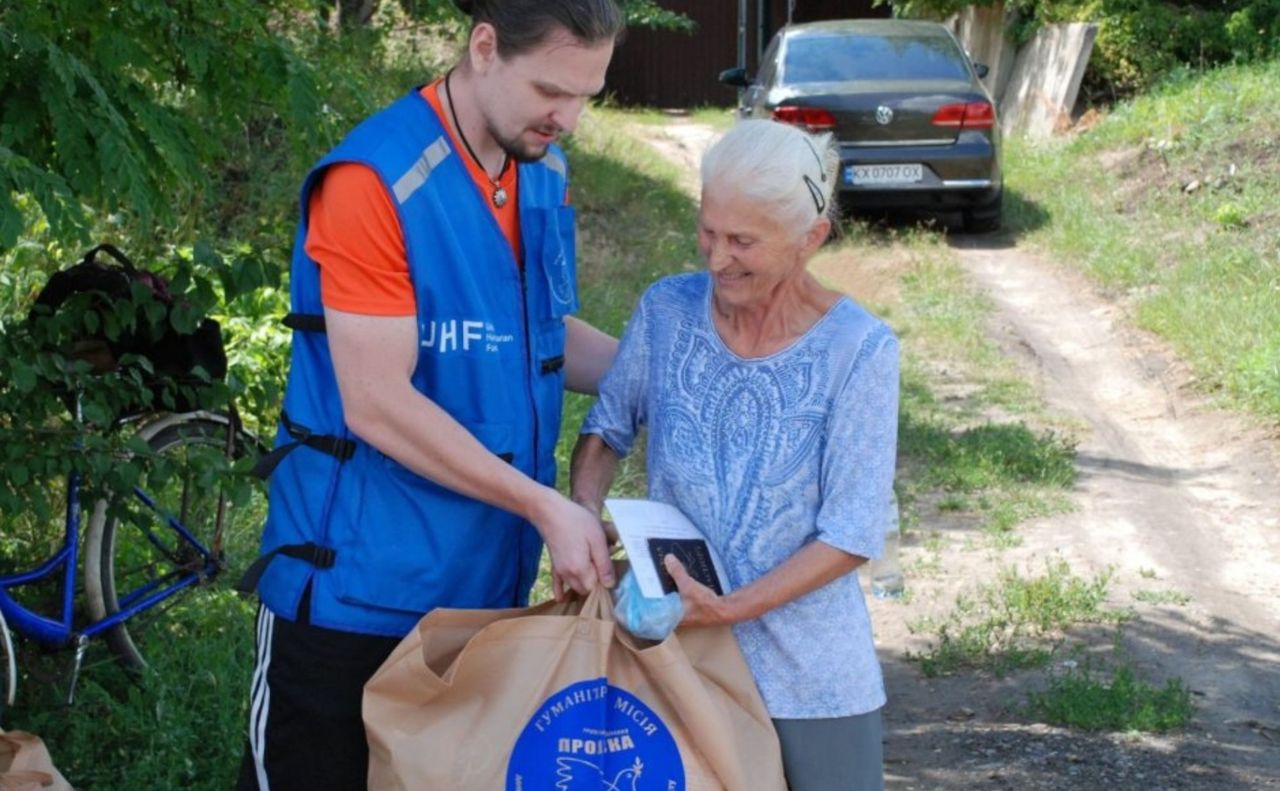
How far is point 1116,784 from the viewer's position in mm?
4516

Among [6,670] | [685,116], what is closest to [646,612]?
[6,670]

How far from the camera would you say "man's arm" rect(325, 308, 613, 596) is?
2.41 m

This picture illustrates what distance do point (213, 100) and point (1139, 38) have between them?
1430 centimetres

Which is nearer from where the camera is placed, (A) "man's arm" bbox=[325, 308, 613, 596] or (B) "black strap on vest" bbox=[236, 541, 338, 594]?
(A) "man's arm" bbox=[325, 308, 613, 596]

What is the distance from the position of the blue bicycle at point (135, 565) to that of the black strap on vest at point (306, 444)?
5.12 feet

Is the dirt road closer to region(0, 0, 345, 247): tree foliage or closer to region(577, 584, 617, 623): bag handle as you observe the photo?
region(577, 584, 617, 623): bag handle

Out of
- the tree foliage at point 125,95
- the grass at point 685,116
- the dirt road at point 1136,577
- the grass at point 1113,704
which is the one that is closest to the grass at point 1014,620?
the dirt road at point 1136,577

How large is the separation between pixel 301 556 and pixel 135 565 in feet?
8.79

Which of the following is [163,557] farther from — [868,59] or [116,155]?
[868,59]

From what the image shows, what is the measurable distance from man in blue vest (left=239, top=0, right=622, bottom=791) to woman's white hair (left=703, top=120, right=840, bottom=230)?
22 centimetres

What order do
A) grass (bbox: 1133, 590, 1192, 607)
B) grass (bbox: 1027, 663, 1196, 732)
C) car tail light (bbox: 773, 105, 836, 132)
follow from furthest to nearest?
car tail light (bbox: 773, 105, 836, 132), grass (bbox: 1133, 590, 1192, 607), grass (bbox: 1027, 663, 1196, 732)

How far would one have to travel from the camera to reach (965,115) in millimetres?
12625

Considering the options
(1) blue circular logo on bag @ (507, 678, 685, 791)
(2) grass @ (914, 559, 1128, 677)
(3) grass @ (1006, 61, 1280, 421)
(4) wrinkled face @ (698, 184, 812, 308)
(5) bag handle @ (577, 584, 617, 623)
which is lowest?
(2) grass @ (914, 559, 1128, 677)

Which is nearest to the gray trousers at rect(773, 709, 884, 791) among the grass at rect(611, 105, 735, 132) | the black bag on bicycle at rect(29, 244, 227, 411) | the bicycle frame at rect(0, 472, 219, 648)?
the black bag on bicycle at rect(29, 244, 227, 411)
